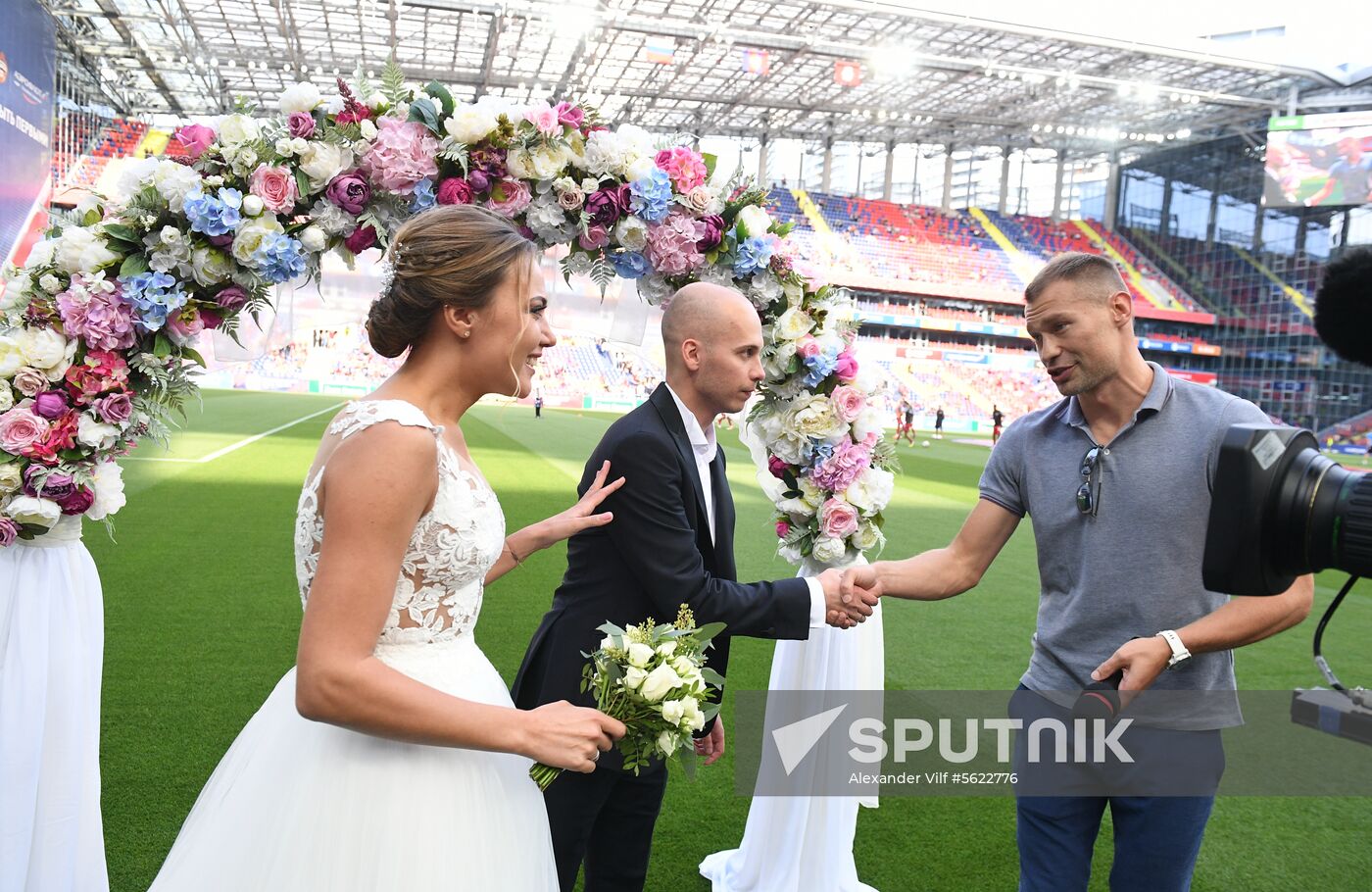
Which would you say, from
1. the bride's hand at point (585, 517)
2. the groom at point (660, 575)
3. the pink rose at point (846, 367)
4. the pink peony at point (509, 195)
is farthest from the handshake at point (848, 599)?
the pink peony at point (509, 195)

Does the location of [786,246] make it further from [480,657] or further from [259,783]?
[259,783]

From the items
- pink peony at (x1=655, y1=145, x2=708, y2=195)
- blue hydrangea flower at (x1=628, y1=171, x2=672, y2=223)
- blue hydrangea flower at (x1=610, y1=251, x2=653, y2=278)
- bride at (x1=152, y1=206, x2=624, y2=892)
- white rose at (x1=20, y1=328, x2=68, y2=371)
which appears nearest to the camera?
bride at (x1=152, y1=206, x2=624, y2=892)

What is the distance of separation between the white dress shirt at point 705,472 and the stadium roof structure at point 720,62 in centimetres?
2907

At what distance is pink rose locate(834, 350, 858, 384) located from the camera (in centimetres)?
410

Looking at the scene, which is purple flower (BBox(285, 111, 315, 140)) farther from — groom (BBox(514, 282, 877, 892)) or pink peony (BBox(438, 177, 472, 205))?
groom (BBox(514, 282, 877, 892))

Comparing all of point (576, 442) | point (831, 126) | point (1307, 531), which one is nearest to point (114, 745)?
point (1307, 531)

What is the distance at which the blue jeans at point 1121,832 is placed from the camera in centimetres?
248

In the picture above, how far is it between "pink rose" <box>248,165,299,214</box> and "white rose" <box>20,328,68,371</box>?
888 millimetres

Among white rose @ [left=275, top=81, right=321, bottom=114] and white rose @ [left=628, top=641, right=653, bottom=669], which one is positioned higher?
white rose @ [left=275, top=81, right=321, bottom=114]

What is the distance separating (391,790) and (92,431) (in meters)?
2.44

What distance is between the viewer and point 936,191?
5725cm

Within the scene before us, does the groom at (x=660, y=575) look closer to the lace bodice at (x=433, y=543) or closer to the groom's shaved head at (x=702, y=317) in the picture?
the groom's shaved head at (x=702, y=317)

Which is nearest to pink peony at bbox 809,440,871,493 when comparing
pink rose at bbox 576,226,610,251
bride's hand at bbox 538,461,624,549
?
pink rose at bbox 576,226,610,251

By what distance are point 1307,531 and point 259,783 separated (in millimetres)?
1920
